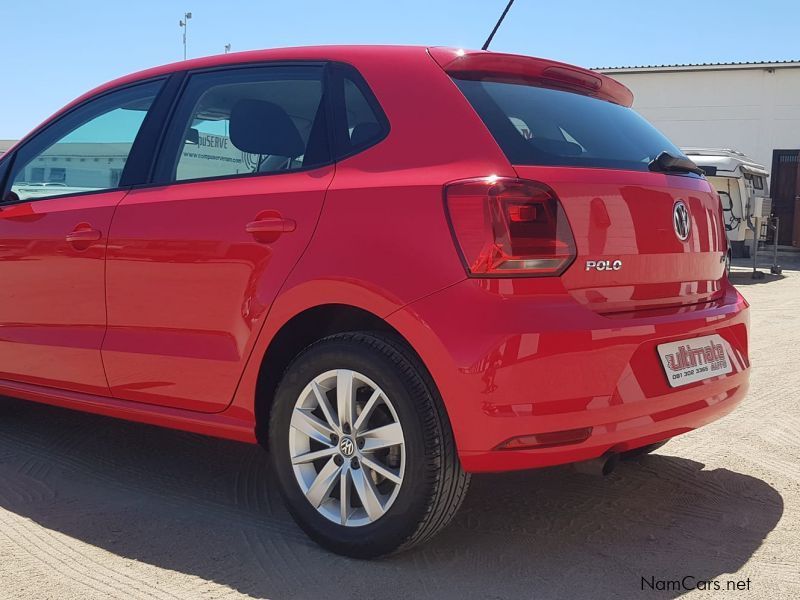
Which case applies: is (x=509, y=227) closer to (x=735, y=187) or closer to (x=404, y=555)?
(x=404, y=555)

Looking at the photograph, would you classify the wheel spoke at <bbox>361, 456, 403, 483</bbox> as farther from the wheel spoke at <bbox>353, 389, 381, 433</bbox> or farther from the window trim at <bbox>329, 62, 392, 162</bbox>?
the window trim at <bbox>329, 62, 392, 162</bbox>

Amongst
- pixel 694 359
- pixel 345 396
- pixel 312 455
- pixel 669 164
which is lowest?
pixel 312 455

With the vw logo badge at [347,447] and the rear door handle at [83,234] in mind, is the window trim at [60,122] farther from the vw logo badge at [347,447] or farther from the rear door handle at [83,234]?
the vw logo badge at [347,447]

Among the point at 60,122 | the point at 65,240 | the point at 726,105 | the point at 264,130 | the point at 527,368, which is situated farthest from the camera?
the point at 726,105

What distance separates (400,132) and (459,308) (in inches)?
27.0

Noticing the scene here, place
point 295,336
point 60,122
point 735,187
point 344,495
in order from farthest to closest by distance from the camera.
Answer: point 735,187, point 60,122, point 295,336, point 344,495

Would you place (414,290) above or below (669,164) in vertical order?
below

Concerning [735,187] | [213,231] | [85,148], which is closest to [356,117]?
[213,231]

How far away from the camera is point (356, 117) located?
10.7ft

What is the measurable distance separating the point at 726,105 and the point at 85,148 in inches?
851

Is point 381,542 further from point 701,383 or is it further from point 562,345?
point 701,383

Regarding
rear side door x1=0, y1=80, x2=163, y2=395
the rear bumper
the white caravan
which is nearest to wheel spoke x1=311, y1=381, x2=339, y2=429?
the rear bumper

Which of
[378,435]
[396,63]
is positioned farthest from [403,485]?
[396,63]

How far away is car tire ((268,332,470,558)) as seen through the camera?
2.89 meters
